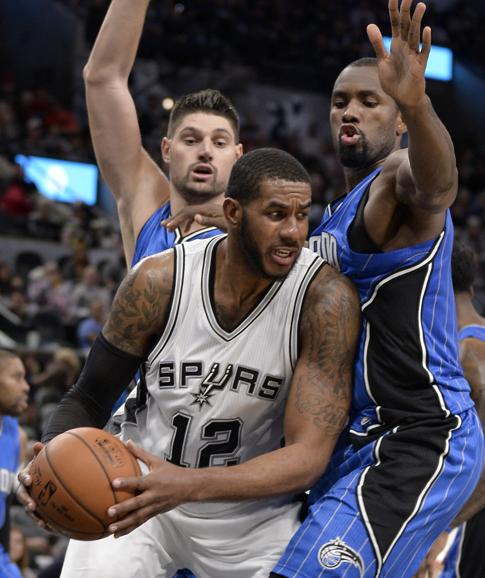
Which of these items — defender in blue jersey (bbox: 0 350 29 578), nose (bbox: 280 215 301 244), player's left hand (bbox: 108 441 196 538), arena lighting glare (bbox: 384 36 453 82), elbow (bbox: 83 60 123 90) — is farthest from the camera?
Answer: arena lighting glare (bbox: 384 36 453 82)

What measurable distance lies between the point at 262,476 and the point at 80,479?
57 cm

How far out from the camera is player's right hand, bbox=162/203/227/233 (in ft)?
13.5

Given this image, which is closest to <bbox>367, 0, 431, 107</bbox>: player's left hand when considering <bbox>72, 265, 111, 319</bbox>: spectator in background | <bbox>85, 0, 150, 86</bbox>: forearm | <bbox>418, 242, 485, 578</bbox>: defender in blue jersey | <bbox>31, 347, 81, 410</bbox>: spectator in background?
<bbox>85, 0, 150, 86</bbox>: forearm

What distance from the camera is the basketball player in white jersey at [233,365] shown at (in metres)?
3.41

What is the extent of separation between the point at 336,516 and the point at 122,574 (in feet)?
2.59

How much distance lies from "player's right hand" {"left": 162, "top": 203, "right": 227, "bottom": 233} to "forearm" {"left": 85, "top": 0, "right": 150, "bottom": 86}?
2.42 ft

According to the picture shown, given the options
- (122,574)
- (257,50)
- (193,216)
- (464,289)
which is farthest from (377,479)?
(257,50)

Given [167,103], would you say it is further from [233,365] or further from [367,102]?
[233,365]

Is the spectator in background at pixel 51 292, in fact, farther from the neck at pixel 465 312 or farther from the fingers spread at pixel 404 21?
the fingers spread at pixel 404 21

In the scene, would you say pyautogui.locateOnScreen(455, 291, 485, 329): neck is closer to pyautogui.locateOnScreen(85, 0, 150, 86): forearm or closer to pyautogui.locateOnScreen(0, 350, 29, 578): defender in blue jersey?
pyautogui.locateOnScreen(85, 0, 150, 86): forearm

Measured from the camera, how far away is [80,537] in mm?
3172

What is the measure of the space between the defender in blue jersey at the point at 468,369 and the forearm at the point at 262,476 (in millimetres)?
1453

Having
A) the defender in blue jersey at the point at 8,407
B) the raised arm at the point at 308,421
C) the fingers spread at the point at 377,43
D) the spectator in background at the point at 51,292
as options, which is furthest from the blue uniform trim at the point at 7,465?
the spectator in background at the point at 51,292

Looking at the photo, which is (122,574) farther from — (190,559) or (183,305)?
(183,305)
